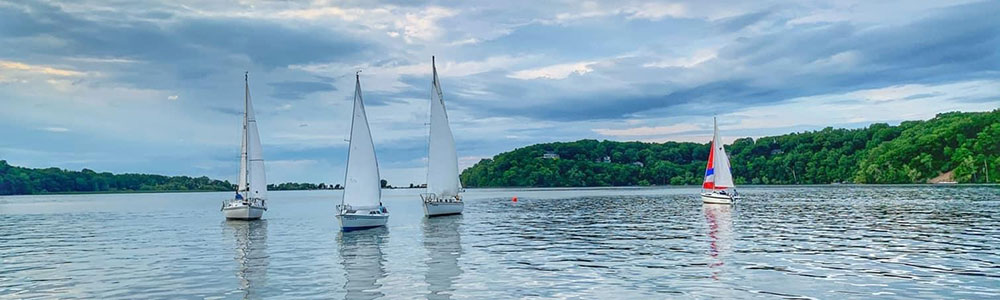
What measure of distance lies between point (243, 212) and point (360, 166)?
82.5 feet

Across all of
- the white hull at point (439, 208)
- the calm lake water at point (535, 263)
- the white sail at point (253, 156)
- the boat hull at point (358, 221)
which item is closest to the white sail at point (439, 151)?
the white hull at point (439, 208)

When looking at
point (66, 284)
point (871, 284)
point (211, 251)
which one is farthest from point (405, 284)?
point (211, 251)

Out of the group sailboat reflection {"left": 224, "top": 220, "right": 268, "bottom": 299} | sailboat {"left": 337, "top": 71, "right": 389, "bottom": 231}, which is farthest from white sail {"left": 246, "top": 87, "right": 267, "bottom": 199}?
sailboat {"left": 337, "top": 71, "right": 389, "bottom": 231}

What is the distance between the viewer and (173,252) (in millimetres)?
39031

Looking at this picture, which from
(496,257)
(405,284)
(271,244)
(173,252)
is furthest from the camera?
(271,244)

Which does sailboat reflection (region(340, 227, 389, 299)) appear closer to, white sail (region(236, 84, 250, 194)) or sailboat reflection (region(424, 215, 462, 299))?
sailboat reflection (region(424, 215, 462, 299))

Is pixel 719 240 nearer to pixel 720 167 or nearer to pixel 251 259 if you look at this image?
pixel 251 259

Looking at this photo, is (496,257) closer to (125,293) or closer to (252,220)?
(125,293)

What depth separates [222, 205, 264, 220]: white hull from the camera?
226ft

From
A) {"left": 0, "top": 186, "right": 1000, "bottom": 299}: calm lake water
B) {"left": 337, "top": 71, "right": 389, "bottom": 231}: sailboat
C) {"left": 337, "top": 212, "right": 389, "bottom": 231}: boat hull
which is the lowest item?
{"left": 0, "top": 186, "right": 1000, "bottom": 299}: calm lake water

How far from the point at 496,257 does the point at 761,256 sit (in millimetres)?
11361

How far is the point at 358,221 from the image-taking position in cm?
5112

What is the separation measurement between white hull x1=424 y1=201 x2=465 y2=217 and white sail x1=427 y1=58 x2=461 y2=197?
132 cm

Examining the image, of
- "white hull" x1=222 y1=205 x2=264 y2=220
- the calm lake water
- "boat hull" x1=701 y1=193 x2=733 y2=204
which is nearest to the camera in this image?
the calm lake water
